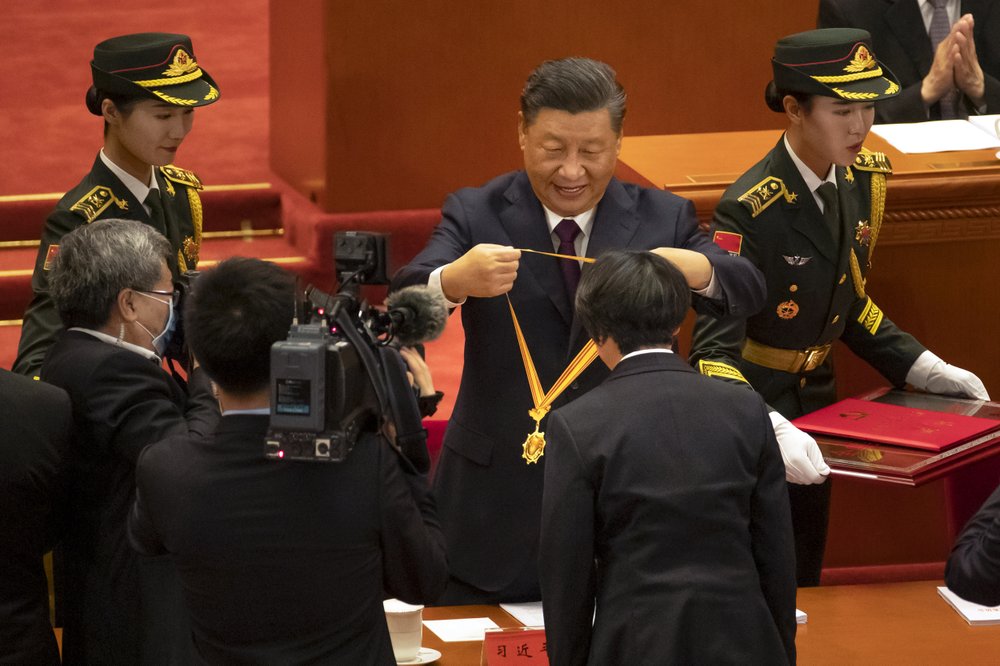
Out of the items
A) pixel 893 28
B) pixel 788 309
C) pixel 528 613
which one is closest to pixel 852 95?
pixel 788 309

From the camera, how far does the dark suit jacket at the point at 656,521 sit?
2244 mm

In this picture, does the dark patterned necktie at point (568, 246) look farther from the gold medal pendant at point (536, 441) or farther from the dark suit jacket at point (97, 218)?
the dark suit jacket at point (97, 218)

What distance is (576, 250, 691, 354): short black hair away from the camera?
2.31 meters

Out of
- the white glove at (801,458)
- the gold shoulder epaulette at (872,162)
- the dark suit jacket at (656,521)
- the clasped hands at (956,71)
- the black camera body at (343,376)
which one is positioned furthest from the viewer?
the clasped hands at (956,71)

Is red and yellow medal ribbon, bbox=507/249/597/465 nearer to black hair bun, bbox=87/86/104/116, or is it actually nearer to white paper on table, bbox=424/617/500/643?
white paper on table, bbox=424/617/500/643

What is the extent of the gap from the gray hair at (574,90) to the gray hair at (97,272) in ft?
2.54

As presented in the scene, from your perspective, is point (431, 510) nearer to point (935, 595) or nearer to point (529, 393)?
point (529, 393)

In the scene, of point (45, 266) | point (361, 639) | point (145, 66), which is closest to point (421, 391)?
point (361, 639)

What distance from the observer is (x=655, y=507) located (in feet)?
7.34

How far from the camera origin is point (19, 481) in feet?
8.06

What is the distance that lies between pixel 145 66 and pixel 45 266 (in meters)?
0.57

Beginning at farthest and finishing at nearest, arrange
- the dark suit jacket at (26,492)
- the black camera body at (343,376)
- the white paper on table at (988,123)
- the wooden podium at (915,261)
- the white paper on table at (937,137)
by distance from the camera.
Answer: the white paper on table at (988,123)
the white paper on table at (937,137)
the wooden podium at (915,261)
the dark suit jacket at (26,492)
the black camera body at (343,376)

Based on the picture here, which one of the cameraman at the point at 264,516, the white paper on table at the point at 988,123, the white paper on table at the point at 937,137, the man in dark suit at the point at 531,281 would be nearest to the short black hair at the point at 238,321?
the cameraman at the point at 264,516

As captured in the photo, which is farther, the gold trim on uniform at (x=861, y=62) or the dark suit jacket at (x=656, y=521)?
the gold trim on uniform at (x=861, y=62)
